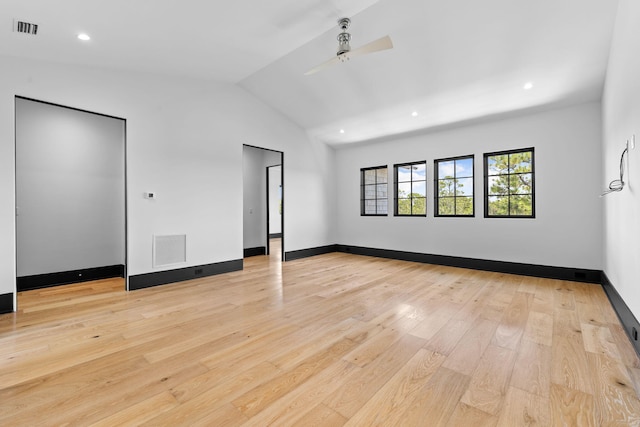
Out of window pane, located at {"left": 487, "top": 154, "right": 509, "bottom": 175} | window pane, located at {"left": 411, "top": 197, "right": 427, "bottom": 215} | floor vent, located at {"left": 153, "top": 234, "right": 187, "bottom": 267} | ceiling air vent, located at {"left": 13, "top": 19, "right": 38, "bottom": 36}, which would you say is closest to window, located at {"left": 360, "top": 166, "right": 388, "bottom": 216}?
window pane, located at {"left": 411, "top": 197, "right": 427, "bottom": 215}

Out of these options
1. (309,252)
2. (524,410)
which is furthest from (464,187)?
(524,410)

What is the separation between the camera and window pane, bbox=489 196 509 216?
513cm

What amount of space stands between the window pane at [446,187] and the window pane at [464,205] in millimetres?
197

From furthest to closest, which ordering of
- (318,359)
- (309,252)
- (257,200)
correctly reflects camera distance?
(257,200)
(309,252)
(318,359)

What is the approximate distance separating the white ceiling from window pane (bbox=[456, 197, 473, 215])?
152 cm

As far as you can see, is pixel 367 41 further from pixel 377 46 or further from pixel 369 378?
pixel 369 378

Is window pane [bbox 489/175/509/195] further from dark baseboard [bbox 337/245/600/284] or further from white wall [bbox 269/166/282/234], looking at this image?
white wall [bbox 269/166/282/234]

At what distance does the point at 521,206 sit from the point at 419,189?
1.89m

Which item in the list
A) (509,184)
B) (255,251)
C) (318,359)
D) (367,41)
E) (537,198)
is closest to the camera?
(318,359)

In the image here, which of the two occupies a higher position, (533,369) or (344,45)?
(344,45)

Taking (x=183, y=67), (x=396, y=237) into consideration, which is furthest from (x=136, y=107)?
(x=396, y=237)

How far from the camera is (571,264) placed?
4.48m

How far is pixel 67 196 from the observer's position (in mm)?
4523

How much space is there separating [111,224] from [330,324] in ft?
14.3
